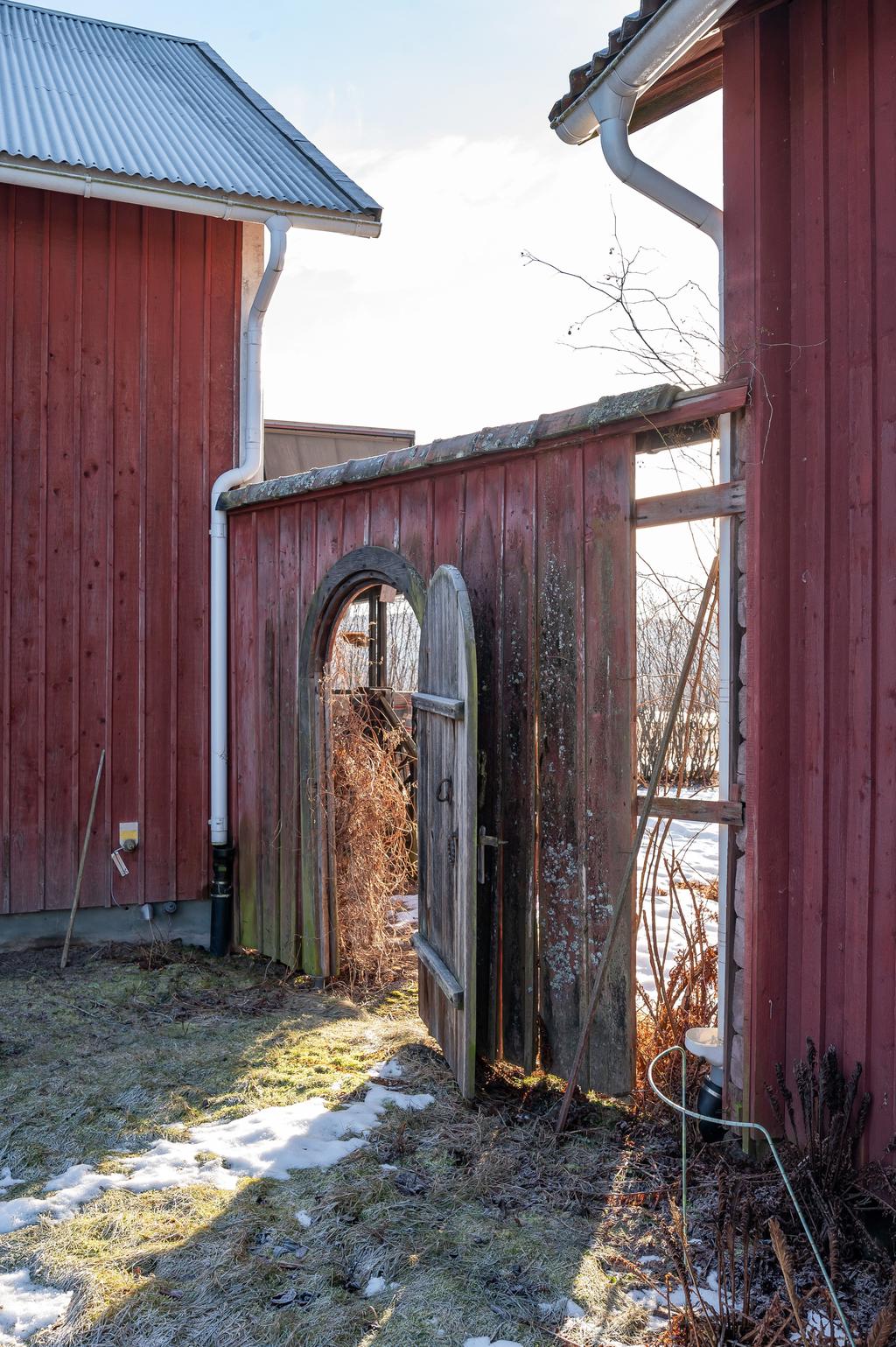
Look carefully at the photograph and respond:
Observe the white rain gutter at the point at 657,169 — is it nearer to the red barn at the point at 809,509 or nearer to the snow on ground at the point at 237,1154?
the red barn at the point at 809,509

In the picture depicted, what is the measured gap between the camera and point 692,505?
131 inches

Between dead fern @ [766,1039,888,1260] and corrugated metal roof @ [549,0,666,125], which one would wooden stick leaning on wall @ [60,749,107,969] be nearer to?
dead fern @ [766,1039,888,1260]

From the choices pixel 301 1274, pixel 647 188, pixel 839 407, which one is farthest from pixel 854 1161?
pixel 647 188

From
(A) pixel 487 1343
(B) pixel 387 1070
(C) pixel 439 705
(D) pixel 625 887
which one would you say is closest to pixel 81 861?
(B) pixel 387 1070

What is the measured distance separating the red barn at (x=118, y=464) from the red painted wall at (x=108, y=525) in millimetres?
10

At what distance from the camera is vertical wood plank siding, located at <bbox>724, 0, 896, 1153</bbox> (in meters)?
2.83

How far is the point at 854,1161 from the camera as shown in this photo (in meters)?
2.84

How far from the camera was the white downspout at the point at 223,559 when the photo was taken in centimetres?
595

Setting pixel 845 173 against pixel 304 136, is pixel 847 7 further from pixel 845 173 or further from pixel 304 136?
pixel 304 136

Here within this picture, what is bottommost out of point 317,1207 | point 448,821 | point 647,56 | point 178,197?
point 317,1207

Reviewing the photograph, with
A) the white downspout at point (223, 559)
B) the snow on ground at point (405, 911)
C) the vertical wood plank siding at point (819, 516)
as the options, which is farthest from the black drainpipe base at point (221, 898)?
the vertical wood plank siding at point (819, 516)

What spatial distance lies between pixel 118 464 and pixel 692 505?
12.6 ft

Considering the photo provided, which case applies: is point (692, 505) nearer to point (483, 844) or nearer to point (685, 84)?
point (483, 844)

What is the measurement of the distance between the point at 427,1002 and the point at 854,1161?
1.98 m
